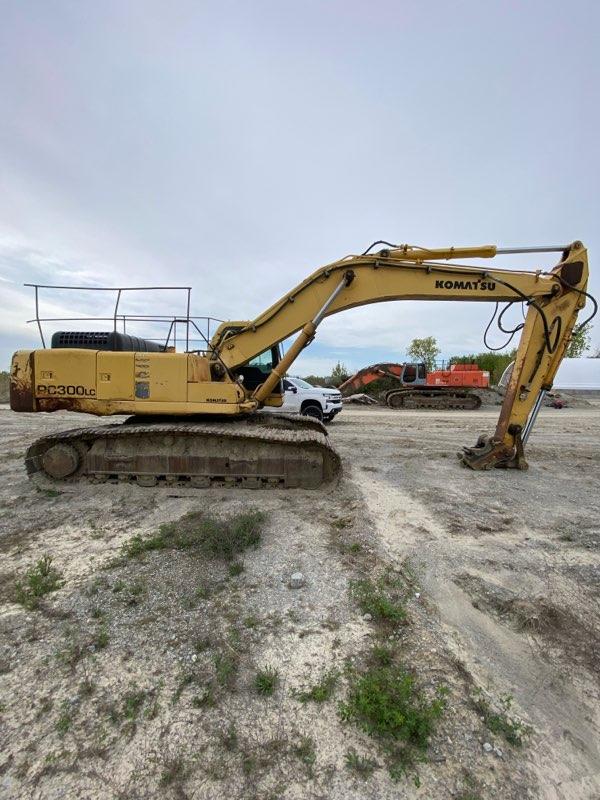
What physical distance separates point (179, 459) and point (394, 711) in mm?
4663

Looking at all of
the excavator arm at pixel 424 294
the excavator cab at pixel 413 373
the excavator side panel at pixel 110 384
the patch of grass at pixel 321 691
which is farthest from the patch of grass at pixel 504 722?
the excavator cab at pixel 413 373

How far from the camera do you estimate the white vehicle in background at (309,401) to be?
540 inches

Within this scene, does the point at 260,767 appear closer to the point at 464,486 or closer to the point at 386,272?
the point at 464,486

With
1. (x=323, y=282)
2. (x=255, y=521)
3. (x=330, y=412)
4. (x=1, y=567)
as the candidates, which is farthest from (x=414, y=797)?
(x=330, y=412)

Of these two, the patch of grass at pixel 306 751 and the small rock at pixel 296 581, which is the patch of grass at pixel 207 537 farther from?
the patch of grass at pixel 306 751

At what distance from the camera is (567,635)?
2.86 meters

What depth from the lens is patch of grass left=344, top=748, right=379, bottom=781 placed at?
1890 mm

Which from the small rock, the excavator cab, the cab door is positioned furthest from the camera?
the excavator cab

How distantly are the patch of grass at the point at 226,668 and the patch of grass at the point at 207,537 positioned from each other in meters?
1.26

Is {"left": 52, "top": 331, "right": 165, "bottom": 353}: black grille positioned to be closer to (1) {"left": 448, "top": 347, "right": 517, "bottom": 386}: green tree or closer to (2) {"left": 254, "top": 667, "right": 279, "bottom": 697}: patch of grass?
(2) {"left": 254, "top": 667, "right": 279, "bottom": 697}: patch of grass

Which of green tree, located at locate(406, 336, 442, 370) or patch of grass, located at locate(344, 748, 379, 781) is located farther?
green tree, located at locate(406, 336, 442, 370)

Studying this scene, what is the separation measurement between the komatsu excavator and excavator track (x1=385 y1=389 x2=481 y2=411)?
14.2m

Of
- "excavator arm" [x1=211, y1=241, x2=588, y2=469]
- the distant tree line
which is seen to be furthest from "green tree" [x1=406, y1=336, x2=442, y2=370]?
"excavator arm" [x1=211, y1=241, x2=588, y2=469]

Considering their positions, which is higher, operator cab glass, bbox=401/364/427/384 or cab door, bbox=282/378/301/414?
operator cab glass, bbox=401/364/427/384
